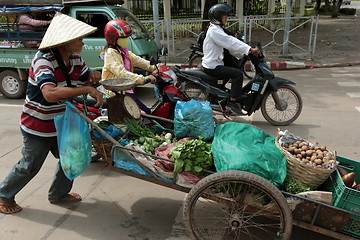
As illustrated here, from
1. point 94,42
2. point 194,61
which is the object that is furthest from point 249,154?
point 194,61

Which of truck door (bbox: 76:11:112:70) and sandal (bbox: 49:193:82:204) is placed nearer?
sandal (bbox: 49:193:82:204)

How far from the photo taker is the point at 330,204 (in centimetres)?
240

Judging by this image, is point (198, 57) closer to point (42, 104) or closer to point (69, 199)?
point (69, 199)

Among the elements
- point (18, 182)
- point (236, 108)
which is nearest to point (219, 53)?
point (236, 108)

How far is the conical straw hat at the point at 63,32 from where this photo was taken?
263 cm

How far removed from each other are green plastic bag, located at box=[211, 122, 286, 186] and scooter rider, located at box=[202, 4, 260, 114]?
235cm

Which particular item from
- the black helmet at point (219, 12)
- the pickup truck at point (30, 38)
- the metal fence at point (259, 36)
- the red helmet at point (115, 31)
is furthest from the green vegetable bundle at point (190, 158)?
the metal fence at point (259, 36)

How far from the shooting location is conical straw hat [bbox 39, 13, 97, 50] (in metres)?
2.63

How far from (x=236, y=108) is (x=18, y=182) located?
132 inches

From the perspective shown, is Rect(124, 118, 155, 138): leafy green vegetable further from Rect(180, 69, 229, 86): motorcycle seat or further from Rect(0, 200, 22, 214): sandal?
Rect(180, 69, 229, 86): motorcycle seat

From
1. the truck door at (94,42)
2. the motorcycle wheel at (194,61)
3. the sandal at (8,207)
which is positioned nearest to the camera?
the sandal at (8,207)

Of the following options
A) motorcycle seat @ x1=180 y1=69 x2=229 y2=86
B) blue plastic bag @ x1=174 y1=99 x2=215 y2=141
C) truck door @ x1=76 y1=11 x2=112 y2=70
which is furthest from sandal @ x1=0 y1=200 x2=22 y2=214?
truck door @ x1=76 y1=11 x2=112 y2=70

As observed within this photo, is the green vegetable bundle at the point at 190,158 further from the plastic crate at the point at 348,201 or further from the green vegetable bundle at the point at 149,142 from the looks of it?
the plastic crate at the point at 348,201

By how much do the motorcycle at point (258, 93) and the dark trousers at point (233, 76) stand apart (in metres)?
0.13
